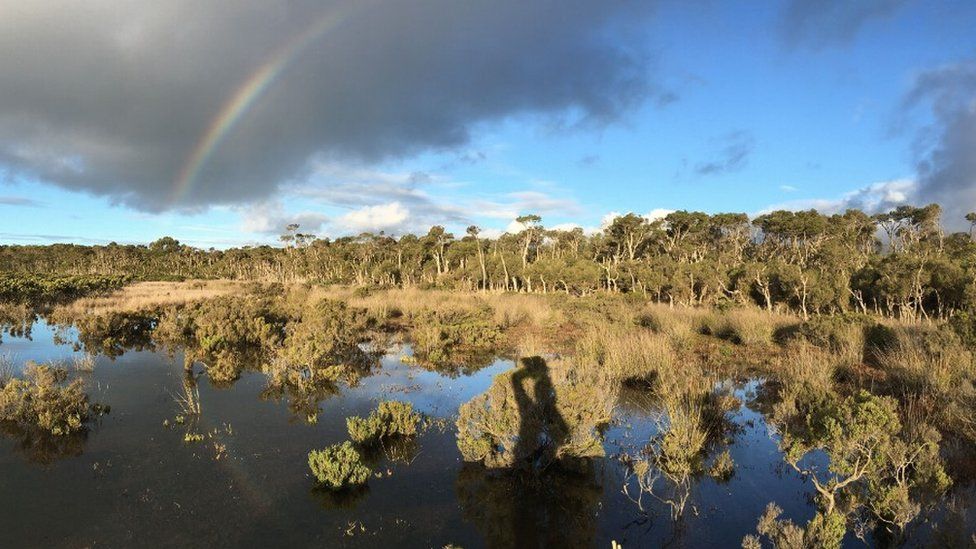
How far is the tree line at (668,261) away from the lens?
25375 millimetres

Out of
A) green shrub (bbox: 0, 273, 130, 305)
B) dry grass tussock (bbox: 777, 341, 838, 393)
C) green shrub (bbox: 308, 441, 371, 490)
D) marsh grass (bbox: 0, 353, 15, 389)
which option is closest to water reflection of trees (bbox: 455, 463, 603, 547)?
green shrub (bbox: 308, 441, 371, 490)

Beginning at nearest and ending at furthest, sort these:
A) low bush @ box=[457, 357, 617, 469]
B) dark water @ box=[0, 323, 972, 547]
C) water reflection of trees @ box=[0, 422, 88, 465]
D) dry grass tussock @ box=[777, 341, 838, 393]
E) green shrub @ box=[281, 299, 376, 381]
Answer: dark water @ box=[0, 323, 972, 547]
low bush @ box=[457, 357, 617, 469]
water reflection of trees @ box=[0, 422, 88, 465]
dry grass tussock @ box=[777, 341, 838, 393]
green shrub @ box=[281, 299, 376, 381]

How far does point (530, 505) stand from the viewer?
21.8 feet

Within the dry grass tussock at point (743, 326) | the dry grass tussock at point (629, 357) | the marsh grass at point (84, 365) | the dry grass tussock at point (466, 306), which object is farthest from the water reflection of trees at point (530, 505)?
the dry grass tussock at point (466, 306)

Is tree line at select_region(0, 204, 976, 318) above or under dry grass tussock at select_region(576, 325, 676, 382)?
above

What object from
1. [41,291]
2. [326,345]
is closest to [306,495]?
[326,345]

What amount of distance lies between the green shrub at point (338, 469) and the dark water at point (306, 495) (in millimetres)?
192

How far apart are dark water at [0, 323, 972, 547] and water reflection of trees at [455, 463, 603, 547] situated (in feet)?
0.07

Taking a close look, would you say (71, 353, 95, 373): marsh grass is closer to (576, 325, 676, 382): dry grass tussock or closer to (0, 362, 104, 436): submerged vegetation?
(0, 362, 104, 436): submerged vegetation

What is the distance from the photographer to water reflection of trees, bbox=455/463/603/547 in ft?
19.6

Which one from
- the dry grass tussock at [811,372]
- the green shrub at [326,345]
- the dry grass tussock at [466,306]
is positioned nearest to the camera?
the dry grass tussock at [811,372]

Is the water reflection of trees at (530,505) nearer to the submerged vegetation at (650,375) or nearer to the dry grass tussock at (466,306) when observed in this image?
the submerged vegetation at (650,375)

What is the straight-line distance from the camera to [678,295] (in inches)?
1297

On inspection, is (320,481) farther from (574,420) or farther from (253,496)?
(574,420)
